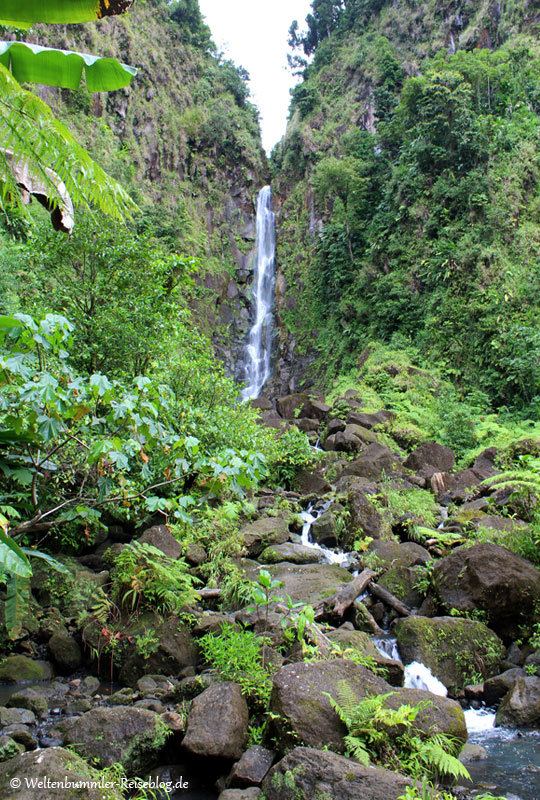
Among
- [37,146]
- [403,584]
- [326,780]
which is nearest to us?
[326,780]

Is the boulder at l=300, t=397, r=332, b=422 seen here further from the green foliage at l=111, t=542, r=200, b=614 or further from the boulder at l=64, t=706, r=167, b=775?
the boulder at l=64, t=706, r=167, b=775

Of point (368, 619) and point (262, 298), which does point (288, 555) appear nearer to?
point (368, 619)

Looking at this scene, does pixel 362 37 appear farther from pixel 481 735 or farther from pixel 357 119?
pixel 481 735

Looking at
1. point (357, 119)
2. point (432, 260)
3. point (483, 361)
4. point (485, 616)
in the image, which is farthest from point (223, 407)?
point (357, 119)

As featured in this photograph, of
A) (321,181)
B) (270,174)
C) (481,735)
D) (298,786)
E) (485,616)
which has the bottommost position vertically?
(481,735)

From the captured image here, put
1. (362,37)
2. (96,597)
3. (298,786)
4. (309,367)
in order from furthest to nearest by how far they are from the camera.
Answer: (362,37)
(309,367)
(96,597)
(298,786)

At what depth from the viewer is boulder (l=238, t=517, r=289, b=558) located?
812cm

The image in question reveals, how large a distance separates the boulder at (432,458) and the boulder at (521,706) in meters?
7.61

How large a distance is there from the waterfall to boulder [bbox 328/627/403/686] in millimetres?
22767

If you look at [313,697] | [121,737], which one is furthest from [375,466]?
[121,737]

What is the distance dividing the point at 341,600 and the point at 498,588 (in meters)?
1.84

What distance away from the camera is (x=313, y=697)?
138 inches

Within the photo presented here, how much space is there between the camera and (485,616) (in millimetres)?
5719

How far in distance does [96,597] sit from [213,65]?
43.3 metres
